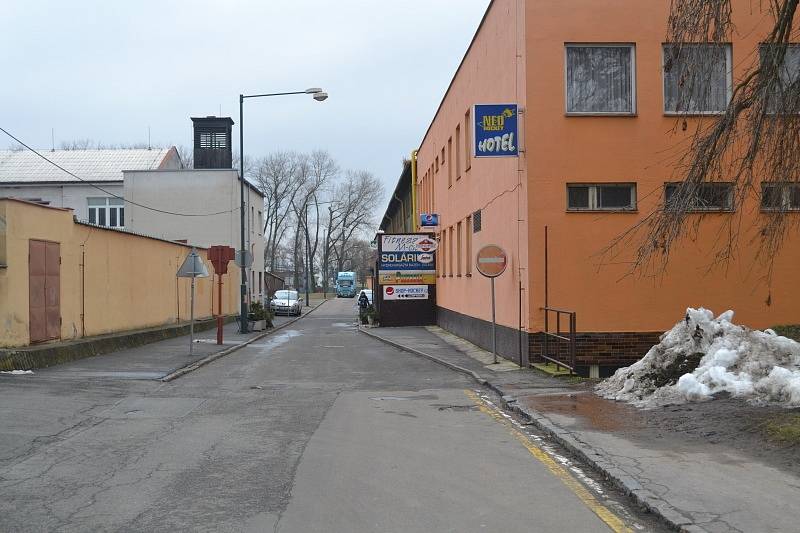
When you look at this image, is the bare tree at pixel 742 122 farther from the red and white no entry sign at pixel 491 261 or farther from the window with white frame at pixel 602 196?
the red and white no entry sign at pixel 491 261

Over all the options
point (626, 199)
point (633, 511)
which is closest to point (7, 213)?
point (626, 199)

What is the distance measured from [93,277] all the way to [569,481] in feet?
49.7

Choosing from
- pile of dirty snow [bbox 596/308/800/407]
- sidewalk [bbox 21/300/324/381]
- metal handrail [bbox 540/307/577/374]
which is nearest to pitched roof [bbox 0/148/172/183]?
sidewalk [bbox 21/300/324/381]

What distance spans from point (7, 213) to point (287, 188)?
73152 millimetres

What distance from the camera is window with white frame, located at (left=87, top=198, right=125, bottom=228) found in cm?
5094

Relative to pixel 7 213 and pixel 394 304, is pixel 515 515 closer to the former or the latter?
pixel 7 213

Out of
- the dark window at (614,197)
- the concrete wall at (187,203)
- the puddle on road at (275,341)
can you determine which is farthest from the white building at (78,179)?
the dark window at (614,197)

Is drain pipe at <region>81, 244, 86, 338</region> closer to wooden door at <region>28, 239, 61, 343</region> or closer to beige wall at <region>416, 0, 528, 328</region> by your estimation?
wooden door at <region>28, 239, 61, 343</region>

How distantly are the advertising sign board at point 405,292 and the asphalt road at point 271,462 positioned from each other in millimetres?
18994

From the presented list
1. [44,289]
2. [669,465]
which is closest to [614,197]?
[669,465]

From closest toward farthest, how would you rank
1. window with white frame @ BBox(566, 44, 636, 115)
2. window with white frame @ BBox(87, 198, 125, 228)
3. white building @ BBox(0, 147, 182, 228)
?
window with white frame @ BBox(566, 44, 636, 115), window with white frame @ BBox(87, 198, 125, 228), white building @ BBox(0, 147, 182, 228)

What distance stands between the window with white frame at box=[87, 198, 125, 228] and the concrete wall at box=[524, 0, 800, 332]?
4029 centimetres

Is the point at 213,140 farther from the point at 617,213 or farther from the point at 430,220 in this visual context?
the point at 617,213

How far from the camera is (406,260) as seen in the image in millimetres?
32938
